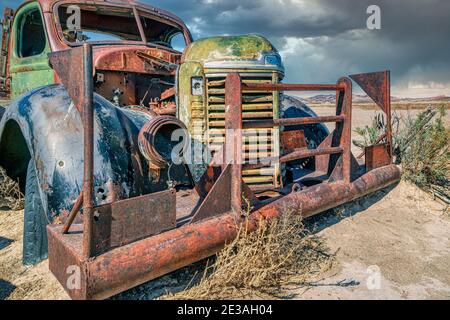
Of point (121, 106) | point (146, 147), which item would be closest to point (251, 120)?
point (146, 147)

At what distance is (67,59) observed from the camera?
1895 millimetres

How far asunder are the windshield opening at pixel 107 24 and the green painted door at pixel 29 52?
26cm

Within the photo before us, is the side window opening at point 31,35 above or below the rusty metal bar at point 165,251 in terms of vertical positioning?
above

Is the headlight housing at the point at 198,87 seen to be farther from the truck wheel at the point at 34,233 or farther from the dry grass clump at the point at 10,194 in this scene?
the dry grass clump at the point at 10,194

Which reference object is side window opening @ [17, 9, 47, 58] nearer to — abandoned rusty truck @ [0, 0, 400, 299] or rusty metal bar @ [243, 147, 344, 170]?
abandoned rusty truck @ [0, 0, 400, 299]

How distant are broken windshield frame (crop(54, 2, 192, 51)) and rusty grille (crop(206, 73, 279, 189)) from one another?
139 centimetres

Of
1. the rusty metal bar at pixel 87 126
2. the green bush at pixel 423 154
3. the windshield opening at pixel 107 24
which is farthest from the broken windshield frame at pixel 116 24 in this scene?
the green bush at pixel 423 154

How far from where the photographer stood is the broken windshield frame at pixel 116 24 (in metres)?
3.98

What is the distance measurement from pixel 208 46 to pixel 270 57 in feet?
1.72

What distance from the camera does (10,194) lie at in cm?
382

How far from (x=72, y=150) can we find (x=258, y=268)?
4.53 feet

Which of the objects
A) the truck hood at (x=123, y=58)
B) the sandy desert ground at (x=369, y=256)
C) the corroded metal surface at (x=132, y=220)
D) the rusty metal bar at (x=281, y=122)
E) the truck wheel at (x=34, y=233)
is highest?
the truck hood at (x=123, y=58)
